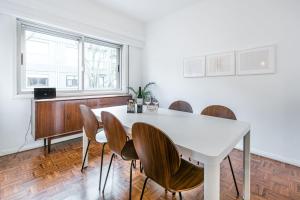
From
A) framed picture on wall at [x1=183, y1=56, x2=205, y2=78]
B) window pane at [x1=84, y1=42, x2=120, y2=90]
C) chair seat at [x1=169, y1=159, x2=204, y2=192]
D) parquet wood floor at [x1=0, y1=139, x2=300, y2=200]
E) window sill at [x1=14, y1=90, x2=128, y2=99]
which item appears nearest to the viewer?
chair seat at [x1=169, y1=159, x2=204, y2=192]

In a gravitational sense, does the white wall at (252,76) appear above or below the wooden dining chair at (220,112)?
above

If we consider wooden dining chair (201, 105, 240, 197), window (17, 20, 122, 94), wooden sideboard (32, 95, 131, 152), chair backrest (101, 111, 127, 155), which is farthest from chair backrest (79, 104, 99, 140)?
window (17, 20, 122, 94)

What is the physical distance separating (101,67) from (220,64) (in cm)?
262

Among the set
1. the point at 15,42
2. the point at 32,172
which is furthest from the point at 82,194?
the point at 15,42

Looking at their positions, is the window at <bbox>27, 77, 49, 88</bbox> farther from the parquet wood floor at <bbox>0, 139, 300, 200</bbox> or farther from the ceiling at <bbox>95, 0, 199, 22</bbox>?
the ceiling at <bbox>95, 0, 199, 22</bbox>

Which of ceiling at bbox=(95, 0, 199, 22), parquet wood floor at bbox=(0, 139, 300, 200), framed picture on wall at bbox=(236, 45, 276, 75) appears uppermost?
ceiling at bbox=(95, 0, 199, 22)

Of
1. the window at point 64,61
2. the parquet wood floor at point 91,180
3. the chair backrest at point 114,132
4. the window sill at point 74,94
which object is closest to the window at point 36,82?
the window at point 64,61

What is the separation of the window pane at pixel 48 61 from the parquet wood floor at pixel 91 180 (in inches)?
51.2

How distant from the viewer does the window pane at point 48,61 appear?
113 inches

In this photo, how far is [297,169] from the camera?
2.26m

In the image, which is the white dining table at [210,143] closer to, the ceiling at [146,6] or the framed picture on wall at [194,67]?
the framed picture on wall at [194,67]

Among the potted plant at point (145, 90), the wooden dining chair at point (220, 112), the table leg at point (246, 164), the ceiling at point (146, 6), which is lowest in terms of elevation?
the table leg at point (246, 164)

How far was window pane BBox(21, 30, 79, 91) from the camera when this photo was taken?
9.39ft

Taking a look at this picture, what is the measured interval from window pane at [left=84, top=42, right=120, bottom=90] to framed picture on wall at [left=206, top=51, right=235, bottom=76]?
226 cm
